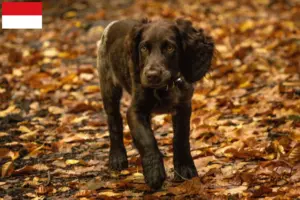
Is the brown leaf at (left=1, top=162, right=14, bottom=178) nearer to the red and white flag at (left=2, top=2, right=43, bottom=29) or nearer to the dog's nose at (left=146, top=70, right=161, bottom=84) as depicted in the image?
the dog's nose at (left=146, top=70, right=161, bottom=84)

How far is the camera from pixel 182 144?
5.18m

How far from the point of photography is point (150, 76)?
457 centimetres

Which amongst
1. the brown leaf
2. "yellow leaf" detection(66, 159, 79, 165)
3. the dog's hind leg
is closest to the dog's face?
the dog's hind leg

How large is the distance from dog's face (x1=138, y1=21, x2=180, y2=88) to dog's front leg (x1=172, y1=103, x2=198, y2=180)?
401 millimetres

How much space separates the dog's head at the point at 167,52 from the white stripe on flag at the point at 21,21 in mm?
4422

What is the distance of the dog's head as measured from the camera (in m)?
4.66

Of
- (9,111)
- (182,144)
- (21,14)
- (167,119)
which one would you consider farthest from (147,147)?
(21,14)

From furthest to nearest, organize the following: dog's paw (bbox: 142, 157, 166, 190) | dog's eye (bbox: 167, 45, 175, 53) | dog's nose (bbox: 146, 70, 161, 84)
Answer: dog's eye (bbox: 167, 45, 175, 53) → dog's paw (bbox: 142, 157, 166, 190) → dog's nose (bbox: 146, 70, 161, 84)

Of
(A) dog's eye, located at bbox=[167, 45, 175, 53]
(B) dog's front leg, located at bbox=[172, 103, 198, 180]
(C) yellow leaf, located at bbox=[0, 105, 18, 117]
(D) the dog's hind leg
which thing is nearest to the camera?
(A) dog's eye, located at bbox=[167, 45, 175, 53]

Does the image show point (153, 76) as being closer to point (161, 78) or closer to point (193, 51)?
point (161, 78)

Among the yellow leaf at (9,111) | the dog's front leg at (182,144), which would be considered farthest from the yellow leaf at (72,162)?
the yellow leaf at (9,111)

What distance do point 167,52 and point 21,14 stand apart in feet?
17.9

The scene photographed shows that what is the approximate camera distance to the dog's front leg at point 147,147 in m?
4.67

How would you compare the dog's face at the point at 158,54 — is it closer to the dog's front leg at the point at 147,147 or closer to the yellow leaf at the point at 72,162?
the dog's front leg at the point at 147,147
